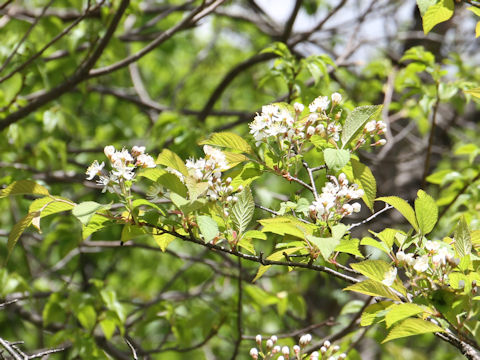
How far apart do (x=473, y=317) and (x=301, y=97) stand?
1.50 m

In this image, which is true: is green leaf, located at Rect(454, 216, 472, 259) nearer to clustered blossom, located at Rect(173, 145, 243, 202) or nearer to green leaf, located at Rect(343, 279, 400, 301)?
green leaf, located at Rect(343, 279, 400, 301)

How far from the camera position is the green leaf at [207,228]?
1.40 metres

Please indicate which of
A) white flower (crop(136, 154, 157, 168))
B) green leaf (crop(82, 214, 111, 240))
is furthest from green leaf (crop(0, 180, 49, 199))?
white flower (crop(136, 154, 157, 168))

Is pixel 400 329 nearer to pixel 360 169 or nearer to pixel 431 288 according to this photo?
pixel 431 288

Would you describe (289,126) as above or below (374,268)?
above

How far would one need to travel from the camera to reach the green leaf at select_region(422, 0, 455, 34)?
1.79 metres

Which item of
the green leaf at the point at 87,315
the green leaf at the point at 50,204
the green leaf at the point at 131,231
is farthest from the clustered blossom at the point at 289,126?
the green leaf at the point at 87,315

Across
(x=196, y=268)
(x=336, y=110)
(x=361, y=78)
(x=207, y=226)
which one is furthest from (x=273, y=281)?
(x=207, y=226)

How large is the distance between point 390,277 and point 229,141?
64 centimetres

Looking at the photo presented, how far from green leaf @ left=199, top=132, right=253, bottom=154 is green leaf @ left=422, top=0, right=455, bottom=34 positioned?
0.72 meters

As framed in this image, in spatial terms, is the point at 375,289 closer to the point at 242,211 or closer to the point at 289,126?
the point at 242,211

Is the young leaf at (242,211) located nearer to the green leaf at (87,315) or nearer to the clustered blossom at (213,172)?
the clustered blossom at (213,172)

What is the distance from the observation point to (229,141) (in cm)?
174

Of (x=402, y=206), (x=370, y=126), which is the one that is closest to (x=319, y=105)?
(x=370, y=126)
